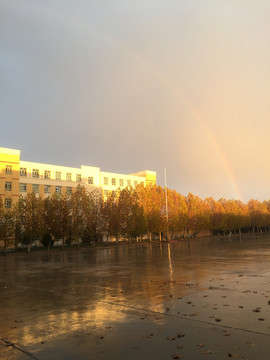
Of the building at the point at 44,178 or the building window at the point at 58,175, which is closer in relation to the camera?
the building at the point at 44,178

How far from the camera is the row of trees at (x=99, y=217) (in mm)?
41500

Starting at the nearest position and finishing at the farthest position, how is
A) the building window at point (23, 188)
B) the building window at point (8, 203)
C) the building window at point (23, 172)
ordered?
1. the building window at point (8, 203)
2. the building window at point (23, 188)
3. the building window at point (23, 172)

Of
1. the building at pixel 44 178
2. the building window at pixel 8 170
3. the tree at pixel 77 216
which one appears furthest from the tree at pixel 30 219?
the building window at pixel 8 170

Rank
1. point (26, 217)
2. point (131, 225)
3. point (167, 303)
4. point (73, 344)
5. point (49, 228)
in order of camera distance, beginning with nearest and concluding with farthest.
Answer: point (73, 344) < point (167, 303) < point (26, 217) < point (49, 228) < point (131, 225)

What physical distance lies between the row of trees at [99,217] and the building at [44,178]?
5.84m

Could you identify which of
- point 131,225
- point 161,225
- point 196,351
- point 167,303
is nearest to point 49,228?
point 131,225

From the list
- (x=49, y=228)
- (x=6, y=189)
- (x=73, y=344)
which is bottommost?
(x=73, y=344)

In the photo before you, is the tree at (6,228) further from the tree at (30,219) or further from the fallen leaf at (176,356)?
the fallen leaf at (176,356)

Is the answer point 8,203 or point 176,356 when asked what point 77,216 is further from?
point 176,356

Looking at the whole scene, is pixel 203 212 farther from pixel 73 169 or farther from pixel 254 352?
pixel 254 352

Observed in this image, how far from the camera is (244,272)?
513 inches

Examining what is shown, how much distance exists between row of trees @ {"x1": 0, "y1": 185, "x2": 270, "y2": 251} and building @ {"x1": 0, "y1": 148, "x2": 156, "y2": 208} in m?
5.84

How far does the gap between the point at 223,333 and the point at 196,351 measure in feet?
3.19

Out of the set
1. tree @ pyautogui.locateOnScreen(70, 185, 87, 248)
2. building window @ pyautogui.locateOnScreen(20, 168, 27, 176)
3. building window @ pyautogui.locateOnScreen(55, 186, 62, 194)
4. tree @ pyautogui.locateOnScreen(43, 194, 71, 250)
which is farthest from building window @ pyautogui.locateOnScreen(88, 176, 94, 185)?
tree @ pyautogui.locateOnScreen(43, 194, 71, 250)
